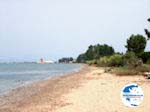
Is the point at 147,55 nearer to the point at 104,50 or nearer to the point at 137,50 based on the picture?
the point at 137,50

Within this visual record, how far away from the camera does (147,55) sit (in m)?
74.7

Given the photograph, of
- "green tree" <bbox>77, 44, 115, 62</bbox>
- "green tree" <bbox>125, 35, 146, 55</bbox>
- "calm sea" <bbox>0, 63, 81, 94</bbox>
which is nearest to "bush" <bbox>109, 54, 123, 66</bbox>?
"green tree" <bbox>125, 35, 146, 55</bbox>

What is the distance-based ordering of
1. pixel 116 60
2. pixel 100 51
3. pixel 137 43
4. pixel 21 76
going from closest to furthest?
pixel 21 76
pixel 116 60
pixel 137 43
pixel 100 51

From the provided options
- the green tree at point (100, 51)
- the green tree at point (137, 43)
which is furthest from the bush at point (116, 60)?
the green tree at point (100, 51)

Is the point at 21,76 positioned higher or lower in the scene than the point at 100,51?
lower

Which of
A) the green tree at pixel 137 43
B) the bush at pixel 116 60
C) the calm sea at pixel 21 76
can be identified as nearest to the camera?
the calm sea at pixel 21 76

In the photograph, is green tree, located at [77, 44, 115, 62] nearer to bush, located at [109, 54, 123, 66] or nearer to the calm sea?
the calm sea

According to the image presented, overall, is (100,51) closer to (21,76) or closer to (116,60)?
(116,60)

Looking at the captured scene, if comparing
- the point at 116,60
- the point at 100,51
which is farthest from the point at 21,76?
the point at 100,51

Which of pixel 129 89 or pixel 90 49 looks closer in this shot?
pixel 129 89

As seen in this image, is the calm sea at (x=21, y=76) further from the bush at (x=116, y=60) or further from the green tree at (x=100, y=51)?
the green tree at (x=100, y=51)

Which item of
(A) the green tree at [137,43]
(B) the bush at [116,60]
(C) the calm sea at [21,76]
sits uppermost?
(A) the green tree at [137,43]

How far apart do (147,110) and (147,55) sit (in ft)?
204

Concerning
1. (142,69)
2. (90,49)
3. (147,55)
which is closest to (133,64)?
(142,69)
